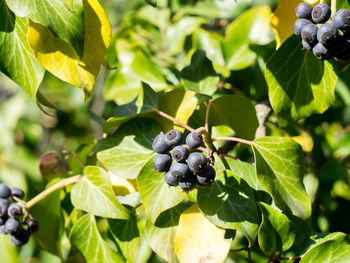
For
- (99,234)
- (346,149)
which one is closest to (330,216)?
(346,149)

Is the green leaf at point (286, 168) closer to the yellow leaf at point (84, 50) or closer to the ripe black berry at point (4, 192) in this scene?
the yellow leaf at point (84, 50)

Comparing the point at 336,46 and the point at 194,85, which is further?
the point at 194,85

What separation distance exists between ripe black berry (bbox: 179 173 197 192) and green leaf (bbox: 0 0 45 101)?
371 millimetres

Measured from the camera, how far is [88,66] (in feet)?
3.25

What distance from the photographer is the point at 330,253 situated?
98cm

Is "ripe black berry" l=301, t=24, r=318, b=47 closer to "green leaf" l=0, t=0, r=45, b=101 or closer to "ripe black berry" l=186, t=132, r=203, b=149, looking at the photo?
"ripe black berry" l=186, t=132, r=203, b=149

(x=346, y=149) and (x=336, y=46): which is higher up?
(x=336, y=46)

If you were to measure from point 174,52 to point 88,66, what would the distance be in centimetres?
95

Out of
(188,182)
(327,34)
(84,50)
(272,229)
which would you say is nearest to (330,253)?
(272,229)

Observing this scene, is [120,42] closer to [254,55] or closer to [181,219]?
[254,55]

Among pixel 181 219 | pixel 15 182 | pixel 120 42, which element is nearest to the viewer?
pixel 181 219

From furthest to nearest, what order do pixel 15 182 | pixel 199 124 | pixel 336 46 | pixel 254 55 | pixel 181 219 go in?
pixel 15 182 < pixel 254 55 < pixel 199 124 < pixel 181 219 < pixel 336 46

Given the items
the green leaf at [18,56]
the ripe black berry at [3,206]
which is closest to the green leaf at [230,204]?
the green leaf at [18,56]

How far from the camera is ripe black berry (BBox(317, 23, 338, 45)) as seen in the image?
89cm
